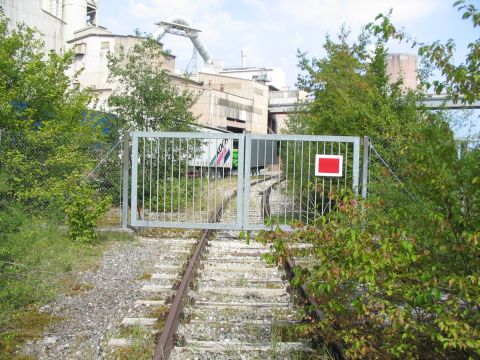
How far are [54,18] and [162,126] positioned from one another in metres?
40.8

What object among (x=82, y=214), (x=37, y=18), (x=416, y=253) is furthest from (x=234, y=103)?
(x=416, y=253)

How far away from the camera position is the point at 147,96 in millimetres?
14938

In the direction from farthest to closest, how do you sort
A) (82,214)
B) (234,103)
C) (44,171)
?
1. (234,103)
2. (44,171)
3. (82,214)

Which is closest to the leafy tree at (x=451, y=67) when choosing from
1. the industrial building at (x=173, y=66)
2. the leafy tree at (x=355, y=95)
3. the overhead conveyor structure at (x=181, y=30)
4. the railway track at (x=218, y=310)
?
the railway track at (x=218, y=310)

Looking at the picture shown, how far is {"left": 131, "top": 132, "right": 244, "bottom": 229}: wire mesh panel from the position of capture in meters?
11.0

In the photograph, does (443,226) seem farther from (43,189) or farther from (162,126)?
(162,126)

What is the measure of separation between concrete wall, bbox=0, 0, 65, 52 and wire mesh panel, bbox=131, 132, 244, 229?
2633 centimetres

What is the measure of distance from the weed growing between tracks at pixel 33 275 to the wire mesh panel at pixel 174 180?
1.93m

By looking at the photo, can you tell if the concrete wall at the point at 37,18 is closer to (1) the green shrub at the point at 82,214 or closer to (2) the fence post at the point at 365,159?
(1) the green shrub at the point at 82,214

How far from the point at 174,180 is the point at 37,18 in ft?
126

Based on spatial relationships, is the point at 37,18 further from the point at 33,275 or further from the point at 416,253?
the point at 416,253

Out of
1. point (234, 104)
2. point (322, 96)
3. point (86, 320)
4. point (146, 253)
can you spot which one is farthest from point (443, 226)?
point (234, 104)

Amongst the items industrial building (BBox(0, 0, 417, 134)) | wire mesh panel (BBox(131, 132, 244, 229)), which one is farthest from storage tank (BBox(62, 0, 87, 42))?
wire mesh panel (BBox(131, 132, 244, 229))

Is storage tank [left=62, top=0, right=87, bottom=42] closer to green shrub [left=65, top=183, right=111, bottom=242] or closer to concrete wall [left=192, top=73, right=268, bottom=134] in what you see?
concrete wall [left=192, top=73, right=268, bottom=134]
